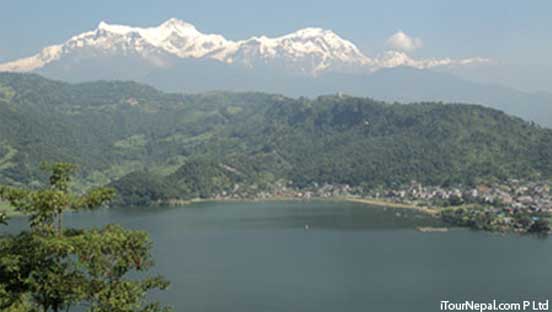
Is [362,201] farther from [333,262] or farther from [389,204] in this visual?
[333,262]

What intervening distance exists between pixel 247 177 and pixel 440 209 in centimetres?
5005

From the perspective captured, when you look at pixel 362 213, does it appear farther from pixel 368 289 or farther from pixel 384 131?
pixel 384 131

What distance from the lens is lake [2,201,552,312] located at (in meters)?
45.8

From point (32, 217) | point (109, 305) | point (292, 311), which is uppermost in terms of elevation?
point (32, 217)

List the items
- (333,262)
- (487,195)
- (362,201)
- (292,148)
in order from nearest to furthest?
(333,262)
(487,195)
(362,201)
(292,148)

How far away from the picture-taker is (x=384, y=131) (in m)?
160

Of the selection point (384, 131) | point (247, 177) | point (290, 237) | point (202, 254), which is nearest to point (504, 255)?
point (290, 237)

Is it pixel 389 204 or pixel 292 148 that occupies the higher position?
pixel 292 148

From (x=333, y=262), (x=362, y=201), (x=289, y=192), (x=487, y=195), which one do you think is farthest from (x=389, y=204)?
(x=333, y=262)

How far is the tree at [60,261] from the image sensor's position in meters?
13.2

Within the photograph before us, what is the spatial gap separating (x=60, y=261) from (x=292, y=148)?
491 ft

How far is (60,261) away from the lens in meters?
14.0

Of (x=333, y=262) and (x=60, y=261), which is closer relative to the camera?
(x=60, y=261)

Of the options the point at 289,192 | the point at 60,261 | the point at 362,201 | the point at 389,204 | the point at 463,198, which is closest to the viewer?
the point at 60,261
